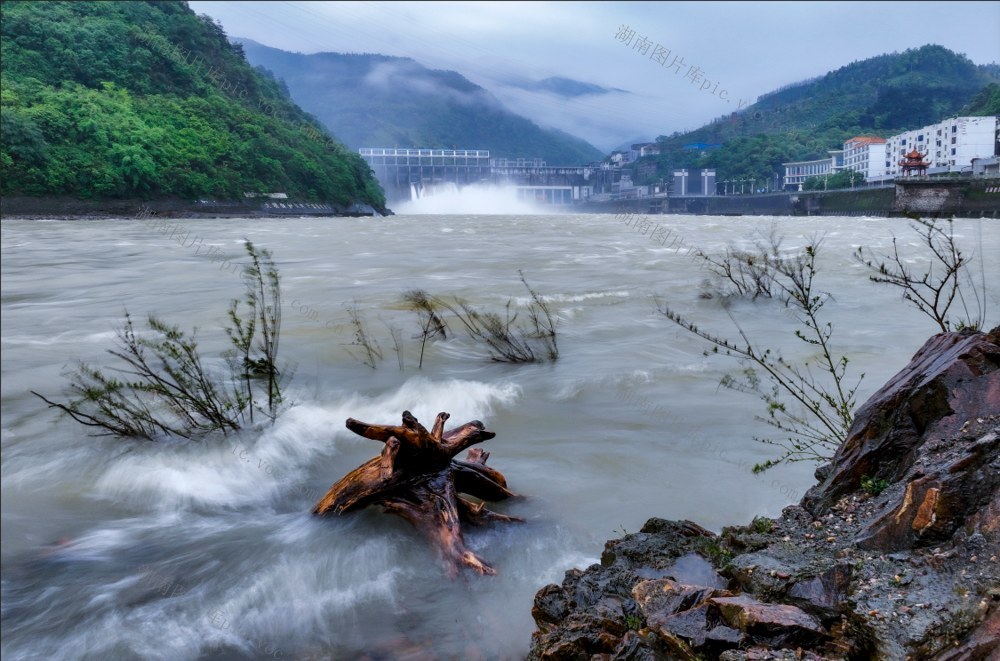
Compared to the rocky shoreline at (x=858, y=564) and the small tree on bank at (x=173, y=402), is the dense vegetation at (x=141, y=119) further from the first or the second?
the rocky shoreline at (x=858, y=564)

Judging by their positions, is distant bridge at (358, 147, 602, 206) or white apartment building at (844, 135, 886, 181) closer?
white apartment building at (844, 135, 886, 181)

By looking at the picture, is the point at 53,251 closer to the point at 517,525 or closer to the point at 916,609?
the point at 517,525

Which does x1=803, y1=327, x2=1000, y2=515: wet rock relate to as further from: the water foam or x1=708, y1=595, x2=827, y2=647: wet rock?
the water foam

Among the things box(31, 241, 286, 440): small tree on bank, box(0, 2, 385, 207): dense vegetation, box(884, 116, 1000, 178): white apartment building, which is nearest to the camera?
box(31, 241, 286, 440): small tree on bank

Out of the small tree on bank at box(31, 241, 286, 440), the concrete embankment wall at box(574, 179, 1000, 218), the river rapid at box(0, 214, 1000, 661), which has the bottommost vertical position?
the river rapid at box(0, 214, 1000, 661)

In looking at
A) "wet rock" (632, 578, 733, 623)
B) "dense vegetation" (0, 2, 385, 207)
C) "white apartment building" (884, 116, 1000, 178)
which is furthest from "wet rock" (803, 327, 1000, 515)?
"white apartment building" (884, 116, 1000, 178)

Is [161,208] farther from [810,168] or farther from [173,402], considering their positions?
[810,168]

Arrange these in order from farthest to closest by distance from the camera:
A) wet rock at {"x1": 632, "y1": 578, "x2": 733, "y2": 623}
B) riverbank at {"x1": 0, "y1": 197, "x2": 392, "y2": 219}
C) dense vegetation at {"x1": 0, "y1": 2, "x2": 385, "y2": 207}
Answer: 1. dense vegetation at {"x1": 0, "y1": 2, "x2": 385, "y2": 207}
2. riverbank at {"x1": 0, "y1": 197, "x2": 392, "y2": 219}
3. wet rock at {"x1": 632, "y1": 578, "x2": 733, "y2": 623}

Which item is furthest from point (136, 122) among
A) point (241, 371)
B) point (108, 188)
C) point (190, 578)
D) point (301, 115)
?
point (190, 578)
